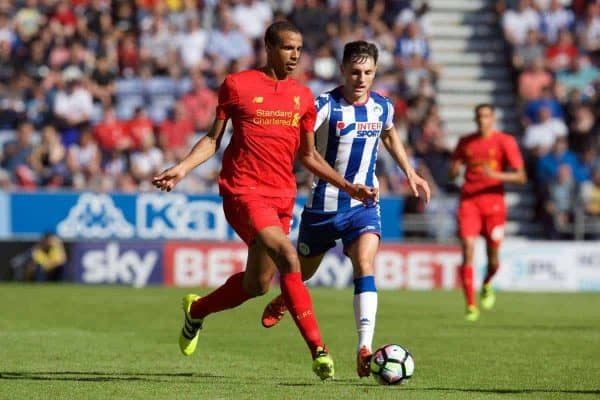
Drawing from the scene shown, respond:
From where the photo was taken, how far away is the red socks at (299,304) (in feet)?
30.8

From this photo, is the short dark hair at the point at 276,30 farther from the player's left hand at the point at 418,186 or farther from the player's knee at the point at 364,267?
the player's knee at the point at 364,267

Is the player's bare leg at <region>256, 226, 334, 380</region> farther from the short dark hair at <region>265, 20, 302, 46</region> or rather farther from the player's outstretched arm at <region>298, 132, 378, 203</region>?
the short dark hair at <region>265, 20, 302, 46</region>

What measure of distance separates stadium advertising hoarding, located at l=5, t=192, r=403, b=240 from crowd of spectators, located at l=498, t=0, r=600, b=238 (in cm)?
356

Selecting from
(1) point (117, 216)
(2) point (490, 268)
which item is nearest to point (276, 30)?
(2) point (490, 268)

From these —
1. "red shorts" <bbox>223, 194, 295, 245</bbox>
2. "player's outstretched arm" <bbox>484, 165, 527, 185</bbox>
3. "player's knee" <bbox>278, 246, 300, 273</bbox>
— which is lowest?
"player's knee" <bbox>278, 246, 300, 273</bbox>

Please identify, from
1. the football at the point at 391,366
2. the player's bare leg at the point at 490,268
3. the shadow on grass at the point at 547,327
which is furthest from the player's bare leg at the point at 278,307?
the player's bare leg at the point at 490,268

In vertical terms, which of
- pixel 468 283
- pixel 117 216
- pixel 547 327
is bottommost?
pixel 547 327

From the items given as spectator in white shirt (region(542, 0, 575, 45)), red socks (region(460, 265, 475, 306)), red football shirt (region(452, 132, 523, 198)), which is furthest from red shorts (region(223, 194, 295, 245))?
spectator in white shirt (region(542, 0, 575, 45))

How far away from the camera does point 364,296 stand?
33.3ft

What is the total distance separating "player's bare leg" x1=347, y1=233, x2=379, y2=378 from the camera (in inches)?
378

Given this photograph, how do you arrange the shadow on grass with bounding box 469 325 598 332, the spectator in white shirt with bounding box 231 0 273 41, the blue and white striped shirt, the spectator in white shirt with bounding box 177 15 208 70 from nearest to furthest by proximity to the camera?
the blue and white striped shirt
the shadow on grass with bounding box 469 325 598 332
the spectator in white shirt with bounding box 177 15 208 70
the spectator in white shirt with bounding box 231 0 273 41

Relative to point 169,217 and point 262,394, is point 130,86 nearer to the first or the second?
point 169,217

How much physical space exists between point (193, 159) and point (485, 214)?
28.5 ft

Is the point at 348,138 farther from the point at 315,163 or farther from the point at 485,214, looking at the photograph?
the point at 485,214
